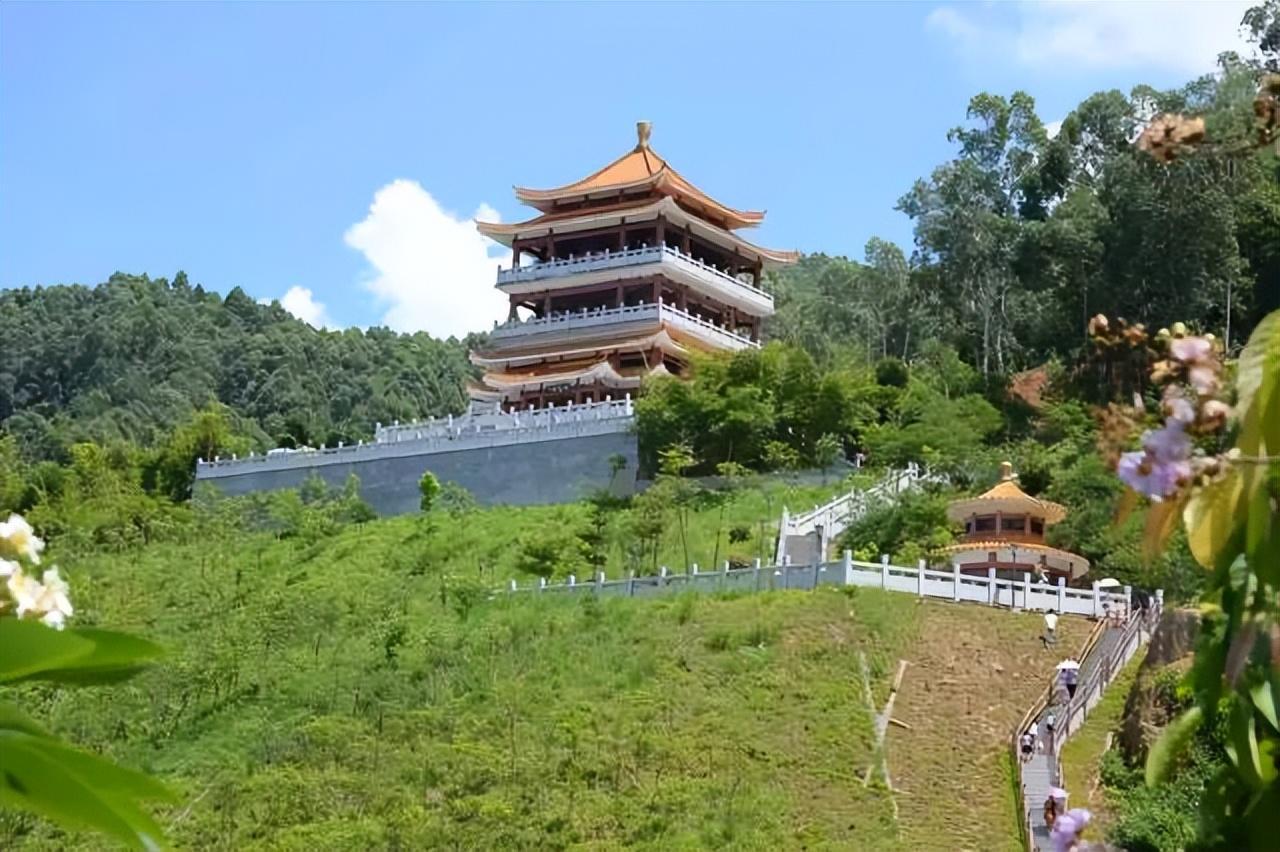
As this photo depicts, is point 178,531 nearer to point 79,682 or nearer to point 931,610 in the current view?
point 931,610

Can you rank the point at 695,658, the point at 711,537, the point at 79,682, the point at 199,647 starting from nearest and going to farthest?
1. the point at 79,682
2. the point at 695,658
3. the point at 199,647
4. the point at 711,537

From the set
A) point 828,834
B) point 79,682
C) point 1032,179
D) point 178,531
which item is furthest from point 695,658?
point 1032,179

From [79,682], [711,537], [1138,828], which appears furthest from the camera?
[711,537]

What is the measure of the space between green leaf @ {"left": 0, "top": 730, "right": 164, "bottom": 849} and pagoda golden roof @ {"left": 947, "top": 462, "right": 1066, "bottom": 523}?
26.7 metres

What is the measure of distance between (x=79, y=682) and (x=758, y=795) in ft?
57.9

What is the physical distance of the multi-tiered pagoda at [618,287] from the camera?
40.7m

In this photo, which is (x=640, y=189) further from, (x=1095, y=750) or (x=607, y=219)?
(x=1095, y=750)

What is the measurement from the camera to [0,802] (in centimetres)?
215

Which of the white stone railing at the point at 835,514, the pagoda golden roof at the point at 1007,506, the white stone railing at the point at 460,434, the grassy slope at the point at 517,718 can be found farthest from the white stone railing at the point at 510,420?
Answer: the pagoda golden roof at the point at 1007,506

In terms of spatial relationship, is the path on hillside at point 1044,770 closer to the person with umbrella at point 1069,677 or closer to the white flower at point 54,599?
the person with umbrella at point 1069,677

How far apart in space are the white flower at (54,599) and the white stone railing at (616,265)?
126 feet

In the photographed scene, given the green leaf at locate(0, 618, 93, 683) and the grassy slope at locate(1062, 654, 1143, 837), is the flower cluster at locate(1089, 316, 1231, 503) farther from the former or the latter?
the grassy slope at locate(1062, 654, 1143, 837)

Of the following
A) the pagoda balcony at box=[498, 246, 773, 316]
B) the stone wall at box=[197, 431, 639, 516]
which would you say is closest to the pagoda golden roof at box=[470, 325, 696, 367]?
the pagoda balcony at box=[498, 246, 773, 316]

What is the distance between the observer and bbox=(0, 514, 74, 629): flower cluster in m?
2.66
